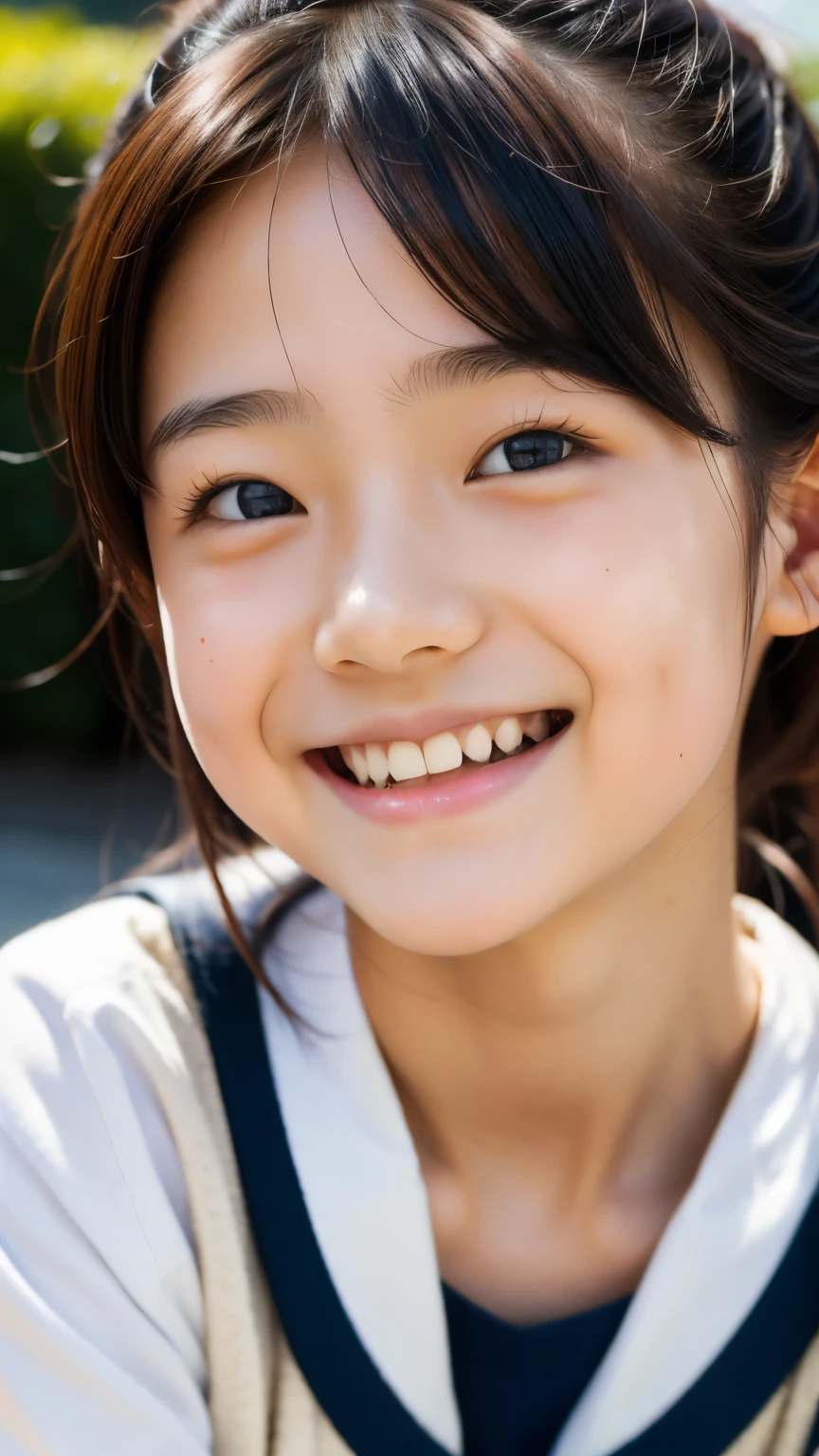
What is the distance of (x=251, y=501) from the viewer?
132 cm

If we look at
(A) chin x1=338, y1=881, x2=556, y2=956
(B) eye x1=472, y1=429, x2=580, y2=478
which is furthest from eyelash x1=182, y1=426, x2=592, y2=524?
(A) chin x1=338, y1=881, x2=556, y2=956

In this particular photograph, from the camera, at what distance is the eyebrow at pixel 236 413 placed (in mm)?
1219

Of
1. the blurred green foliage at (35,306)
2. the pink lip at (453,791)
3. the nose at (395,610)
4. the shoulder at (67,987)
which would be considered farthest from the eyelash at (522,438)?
the blurred green foliage at (35,306)

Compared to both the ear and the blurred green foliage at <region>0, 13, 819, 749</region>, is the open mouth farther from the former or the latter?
the blurred green foliage at <region>0, 13, 819, 749</region>

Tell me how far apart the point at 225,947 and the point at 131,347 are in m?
0.64

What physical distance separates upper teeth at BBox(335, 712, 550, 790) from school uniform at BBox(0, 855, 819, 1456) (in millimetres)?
360

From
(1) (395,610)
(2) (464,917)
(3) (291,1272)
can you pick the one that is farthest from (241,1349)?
(1) (395,610)

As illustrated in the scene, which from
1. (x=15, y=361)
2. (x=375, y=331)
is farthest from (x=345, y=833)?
(x=15, y=361)

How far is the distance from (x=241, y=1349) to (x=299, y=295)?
943 millimetres

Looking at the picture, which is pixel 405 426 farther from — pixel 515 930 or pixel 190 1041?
pixel 190 1041

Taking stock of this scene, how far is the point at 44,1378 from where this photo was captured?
125cm

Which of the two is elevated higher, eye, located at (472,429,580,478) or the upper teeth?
eye, located at (472,429,580,478)

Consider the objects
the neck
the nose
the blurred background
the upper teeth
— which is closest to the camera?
the nose

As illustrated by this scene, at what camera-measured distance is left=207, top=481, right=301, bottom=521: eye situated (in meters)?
1.31
